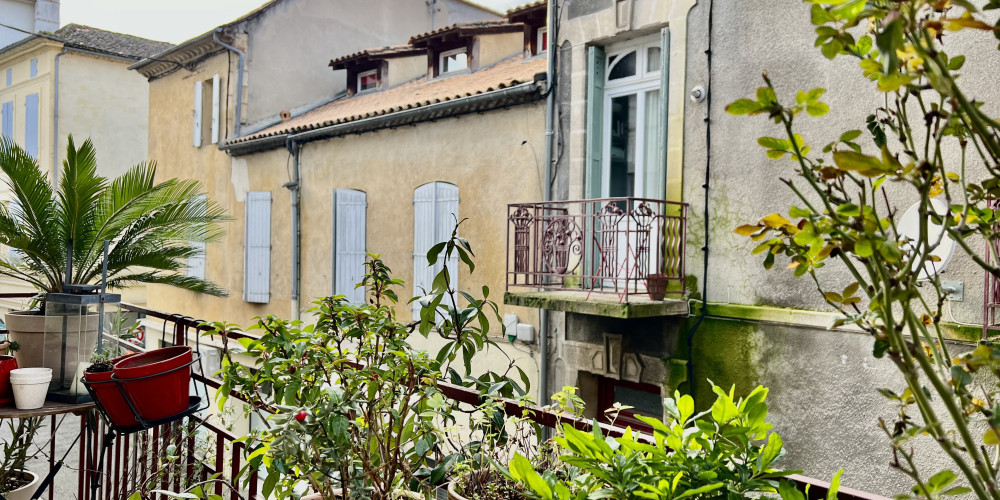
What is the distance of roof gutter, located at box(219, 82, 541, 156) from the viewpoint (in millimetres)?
8586

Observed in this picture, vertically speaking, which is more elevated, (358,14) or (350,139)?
(358,14)

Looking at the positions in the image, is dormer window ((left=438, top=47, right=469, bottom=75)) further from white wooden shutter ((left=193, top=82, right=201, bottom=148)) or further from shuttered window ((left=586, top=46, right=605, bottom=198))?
white wooden shutter ((left=193, top=82, right=201, bottom=148))

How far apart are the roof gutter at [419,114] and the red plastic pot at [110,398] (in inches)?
244

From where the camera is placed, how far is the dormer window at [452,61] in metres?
12.0

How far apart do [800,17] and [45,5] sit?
19754 millimetres

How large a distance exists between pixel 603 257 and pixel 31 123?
647 inches

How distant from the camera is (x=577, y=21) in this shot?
8234 mm

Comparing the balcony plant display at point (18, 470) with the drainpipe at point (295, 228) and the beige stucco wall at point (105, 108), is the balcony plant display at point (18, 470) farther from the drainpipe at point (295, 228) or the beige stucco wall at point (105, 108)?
the beige stucco wall at point (105, 108)

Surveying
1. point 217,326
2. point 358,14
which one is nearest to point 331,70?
point 358,14

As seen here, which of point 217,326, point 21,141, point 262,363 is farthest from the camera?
point 21,141

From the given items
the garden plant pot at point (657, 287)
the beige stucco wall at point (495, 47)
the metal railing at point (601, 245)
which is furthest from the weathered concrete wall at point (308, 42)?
the garden plant pot at point (657, 287)

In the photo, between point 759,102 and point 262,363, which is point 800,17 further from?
point 759,102

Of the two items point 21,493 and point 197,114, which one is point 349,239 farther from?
point 21,493

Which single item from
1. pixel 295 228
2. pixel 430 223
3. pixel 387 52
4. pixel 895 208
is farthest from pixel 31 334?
pixel 387 52
